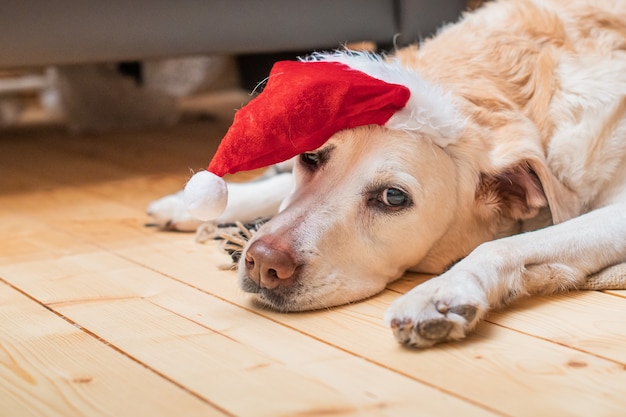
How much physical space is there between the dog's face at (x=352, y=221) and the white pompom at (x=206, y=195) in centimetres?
11

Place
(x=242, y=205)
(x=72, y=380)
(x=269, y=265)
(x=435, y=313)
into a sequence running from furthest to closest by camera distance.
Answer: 1. (x=242, y=205)
2. (x=269, y=265)
3. (x=435, y=313)
4. (x=72, y=380)

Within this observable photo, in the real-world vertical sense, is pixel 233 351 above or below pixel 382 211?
below

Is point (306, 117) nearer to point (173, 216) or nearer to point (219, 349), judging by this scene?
point (219, 349)

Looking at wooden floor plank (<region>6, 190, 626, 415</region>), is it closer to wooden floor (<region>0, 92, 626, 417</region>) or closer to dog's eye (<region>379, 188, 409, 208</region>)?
wooden floor (<region>0, 92, 626, 417</region>)

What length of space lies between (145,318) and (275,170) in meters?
0.96

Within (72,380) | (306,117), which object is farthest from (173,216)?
(72,380)

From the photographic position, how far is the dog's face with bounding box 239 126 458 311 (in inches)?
63.4

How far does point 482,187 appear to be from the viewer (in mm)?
1833

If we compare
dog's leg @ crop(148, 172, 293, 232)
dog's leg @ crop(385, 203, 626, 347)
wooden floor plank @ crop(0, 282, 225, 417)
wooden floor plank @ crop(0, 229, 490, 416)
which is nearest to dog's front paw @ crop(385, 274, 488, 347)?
dog's leg @ crop(385, 203, 626, 347)

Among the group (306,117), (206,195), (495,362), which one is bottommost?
(495,362)

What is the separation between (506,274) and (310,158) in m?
0.50

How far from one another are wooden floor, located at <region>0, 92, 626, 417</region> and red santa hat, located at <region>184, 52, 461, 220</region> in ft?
0.93

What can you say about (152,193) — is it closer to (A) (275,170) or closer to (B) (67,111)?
(A) (275,170)

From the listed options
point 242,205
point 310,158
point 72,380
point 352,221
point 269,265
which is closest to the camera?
point 72,380
